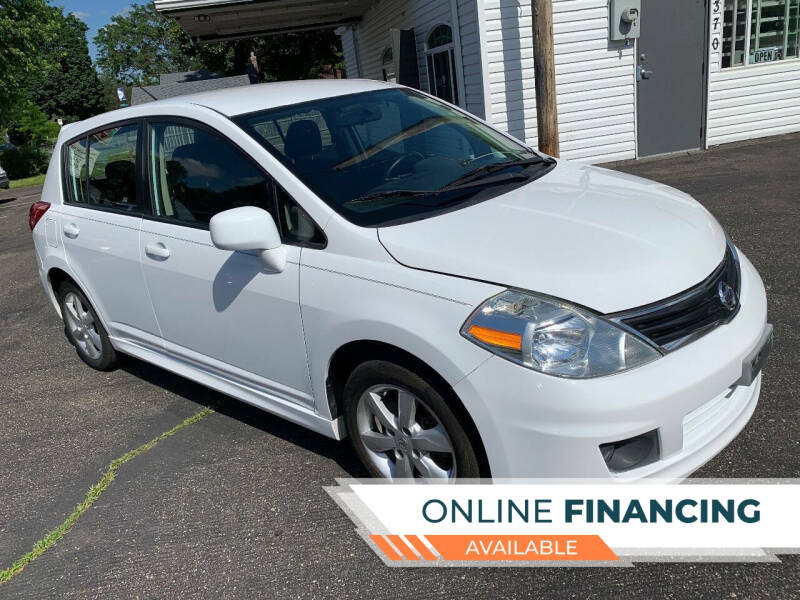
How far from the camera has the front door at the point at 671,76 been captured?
9961 millimetres

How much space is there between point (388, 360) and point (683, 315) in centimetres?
106

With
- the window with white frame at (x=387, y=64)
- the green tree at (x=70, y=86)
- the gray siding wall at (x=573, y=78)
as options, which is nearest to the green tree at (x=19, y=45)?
the window with white frame at (x=387, y=64)

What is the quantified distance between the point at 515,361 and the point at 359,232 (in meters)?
0.84

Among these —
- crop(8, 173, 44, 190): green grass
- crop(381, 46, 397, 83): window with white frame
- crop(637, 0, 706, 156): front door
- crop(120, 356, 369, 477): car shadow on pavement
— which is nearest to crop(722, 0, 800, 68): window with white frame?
crop(637, 0, 706, 156): front door

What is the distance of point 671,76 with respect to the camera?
10.3 m

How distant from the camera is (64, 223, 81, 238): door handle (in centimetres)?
415

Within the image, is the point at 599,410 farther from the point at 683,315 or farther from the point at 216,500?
the point at 216,500

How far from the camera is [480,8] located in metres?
9.84

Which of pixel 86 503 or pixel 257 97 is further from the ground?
pixel 257 97

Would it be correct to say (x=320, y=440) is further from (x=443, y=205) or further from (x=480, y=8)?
(x=480, y=8)

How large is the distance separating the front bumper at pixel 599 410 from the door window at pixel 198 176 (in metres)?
1.37

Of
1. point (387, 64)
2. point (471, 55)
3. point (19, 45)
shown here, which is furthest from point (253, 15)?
point (19, 45)

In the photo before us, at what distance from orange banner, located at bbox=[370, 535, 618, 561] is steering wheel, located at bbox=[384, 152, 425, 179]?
1.58m

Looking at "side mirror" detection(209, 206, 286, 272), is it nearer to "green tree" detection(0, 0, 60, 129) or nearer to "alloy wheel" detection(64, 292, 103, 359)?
"alloy wheel" detection(64, 292, 103, 359)
